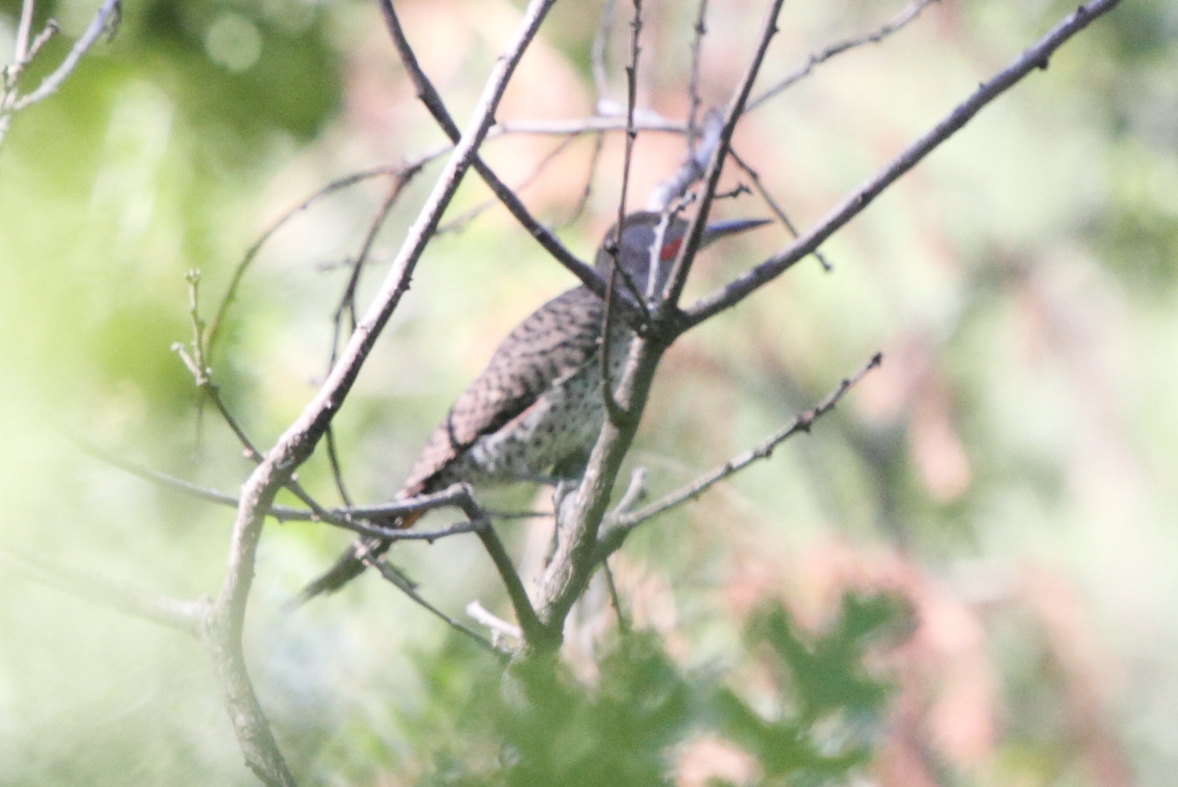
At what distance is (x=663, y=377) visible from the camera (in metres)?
5.91

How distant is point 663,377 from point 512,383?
2447mm

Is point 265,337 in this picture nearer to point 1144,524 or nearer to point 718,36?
point 718,36

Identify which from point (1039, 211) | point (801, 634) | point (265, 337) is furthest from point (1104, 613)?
point (801, 634)

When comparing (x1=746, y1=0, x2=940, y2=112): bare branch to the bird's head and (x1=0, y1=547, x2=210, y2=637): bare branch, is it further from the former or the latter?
(x1=0, y1=547, x2=210, y2=637): bare branch

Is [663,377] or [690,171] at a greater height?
[663,377]

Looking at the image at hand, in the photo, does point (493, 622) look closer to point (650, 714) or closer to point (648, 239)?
point (650, 714)

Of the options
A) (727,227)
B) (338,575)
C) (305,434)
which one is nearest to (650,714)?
(305,434)

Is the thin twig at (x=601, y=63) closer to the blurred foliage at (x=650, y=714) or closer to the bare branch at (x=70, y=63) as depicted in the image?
the bare branch at (x=70, y=63)

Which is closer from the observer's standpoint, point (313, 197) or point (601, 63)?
point (313, 197)

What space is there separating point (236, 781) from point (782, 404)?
21.1 ft

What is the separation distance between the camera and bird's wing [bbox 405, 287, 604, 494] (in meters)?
3.50

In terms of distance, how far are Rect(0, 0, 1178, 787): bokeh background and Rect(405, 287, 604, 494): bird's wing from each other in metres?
0.39

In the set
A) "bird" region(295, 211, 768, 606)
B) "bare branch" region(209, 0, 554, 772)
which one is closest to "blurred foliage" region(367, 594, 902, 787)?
"bare branch" region(209, 0, 554, 772)

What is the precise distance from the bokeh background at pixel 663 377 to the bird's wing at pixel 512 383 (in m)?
0.39
